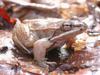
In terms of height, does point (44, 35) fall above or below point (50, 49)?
above

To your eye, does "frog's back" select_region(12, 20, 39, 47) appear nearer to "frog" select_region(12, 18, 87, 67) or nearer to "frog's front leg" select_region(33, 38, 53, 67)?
"frog" select_region(12, 18, 87, 67)

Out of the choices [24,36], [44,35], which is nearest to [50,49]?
[44,35]

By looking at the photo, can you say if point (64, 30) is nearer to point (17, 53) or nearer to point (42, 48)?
point (42, 48)

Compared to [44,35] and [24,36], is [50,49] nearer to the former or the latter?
[44,35]

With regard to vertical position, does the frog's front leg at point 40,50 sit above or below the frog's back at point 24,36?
below

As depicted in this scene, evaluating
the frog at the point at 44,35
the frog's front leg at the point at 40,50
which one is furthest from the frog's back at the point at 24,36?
the frog's front leg at the point at 40,50

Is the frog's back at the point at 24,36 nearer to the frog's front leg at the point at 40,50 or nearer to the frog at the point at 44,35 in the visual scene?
the frog at the point at 44,35

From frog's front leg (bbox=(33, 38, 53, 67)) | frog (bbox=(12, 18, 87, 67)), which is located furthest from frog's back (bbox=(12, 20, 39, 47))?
frog's front leg (bbox=(33, 38, 53, 67))

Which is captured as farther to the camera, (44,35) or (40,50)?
(44,35)
